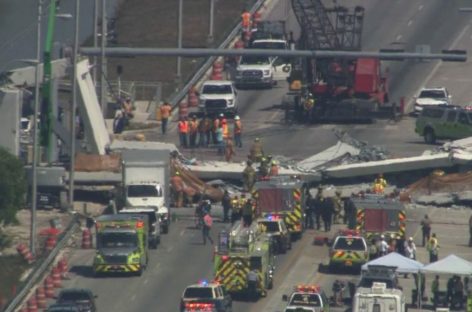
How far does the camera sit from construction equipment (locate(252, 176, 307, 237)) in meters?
83.9

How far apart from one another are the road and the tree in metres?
3.05

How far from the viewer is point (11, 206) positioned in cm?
8356

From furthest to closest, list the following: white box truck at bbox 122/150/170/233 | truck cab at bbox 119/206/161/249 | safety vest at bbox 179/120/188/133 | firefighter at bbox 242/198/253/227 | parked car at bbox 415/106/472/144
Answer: parked car at bbox 415/106/472/144 → safety vest at bbox 179/120/188/133 → white box truck at bbox 122/150/170/233 → firefighter at bbox 242/198/253/227 → truck cab at bbox 119/206/161/249

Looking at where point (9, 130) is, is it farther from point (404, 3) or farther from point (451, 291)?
point (404, 3)

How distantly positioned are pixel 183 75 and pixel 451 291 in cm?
5084

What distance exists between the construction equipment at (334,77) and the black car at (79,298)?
4103cm

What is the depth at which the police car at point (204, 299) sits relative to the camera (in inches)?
2702

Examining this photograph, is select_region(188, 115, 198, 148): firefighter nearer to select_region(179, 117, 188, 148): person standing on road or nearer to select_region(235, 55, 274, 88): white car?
select_region(179, 117, 188, 148): person standing on road

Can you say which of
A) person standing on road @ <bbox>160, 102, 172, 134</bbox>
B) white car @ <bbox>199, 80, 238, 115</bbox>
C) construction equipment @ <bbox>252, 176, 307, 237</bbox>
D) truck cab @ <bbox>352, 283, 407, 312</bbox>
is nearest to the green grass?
construction equipment @ <bbox>252, 176, 307, 237</bbox>

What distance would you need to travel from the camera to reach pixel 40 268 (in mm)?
76125

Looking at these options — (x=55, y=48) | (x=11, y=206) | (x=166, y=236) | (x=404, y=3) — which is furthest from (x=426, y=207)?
(x=404, y=3)

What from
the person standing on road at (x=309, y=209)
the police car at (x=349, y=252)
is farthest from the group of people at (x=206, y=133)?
the police car at (x=349, y=252)

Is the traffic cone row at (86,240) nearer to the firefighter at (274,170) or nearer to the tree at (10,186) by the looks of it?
the tree at (10,186)

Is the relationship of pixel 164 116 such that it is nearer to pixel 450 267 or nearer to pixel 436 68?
pixel 436 68
